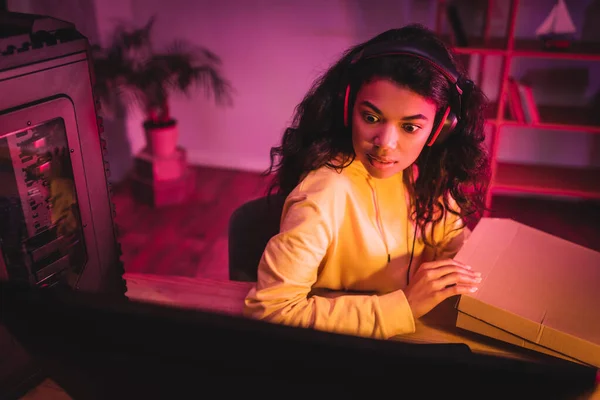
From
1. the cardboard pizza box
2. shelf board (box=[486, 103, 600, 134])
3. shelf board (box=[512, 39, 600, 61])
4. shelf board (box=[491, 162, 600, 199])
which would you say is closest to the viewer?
the cardboard pizza box

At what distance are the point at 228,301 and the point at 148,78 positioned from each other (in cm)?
207

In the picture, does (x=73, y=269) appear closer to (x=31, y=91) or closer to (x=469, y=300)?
(x=31, y=91)

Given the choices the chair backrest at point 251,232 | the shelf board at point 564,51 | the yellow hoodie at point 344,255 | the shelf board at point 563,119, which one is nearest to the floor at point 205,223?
the shelf board at point 563,119

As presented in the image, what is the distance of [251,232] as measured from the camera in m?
1.17

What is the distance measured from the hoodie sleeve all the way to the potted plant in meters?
2.10

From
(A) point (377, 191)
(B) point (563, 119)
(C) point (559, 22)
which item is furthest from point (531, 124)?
(A) point (377, 191)

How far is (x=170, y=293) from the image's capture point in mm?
1046

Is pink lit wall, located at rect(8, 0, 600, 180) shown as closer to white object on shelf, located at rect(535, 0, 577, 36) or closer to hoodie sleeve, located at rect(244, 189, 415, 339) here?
white object on shelf, located at rect(535, 0, 577, 36)

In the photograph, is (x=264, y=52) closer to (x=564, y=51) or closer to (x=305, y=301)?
(x=564, y=51)

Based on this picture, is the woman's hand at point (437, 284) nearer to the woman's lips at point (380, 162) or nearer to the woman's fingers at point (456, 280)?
the woman's fingers at point (456, 280)

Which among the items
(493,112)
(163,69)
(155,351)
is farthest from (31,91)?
(493,112)

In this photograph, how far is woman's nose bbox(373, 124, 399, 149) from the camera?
93 cm

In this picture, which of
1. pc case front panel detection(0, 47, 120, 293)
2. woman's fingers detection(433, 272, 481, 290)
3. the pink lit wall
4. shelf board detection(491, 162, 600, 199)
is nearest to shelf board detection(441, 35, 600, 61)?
the pink lit wall

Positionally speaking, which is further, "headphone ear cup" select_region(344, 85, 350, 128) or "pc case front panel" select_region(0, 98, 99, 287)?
"headphone ear cup" select_region(344, 85, 350, 128)
